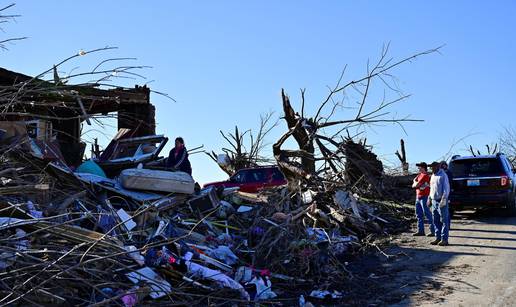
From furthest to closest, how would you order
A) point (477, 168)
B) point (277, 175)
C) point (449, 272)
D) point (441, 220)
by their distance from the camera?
point (277, 175)
point (477, 168)
point (441, 220)
point (449, 272)

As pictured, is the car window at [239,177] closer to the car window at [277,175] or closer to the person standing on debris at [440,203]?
the car window at [277,175]

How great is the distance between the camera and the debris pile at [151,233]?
5.19m

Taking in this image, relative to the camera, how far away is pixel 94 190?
364 inches

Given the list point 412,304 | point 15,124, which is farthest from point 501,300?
point 15,124

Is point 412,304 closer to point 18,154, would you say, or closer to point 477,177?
point 18,154

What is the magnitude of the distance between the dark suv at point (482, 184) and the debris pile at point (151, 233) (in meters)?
2.14

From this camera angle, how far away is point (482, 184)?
13.8 meters

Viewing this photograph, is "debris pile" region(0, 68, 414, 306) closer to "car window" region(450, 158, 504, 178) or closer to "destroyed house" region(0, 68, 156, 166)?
"destroyed house" region(0, 68, 156, 166)

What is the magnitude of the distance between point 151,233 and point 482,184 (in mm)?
9150

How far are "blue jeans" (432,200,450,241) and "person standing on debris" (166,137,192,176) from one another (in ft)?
16.4

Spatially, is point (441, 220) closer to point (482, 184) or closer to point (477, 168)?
point (482, 184)

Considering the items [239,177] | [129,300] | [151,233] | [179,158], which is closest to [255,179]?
[239,177]

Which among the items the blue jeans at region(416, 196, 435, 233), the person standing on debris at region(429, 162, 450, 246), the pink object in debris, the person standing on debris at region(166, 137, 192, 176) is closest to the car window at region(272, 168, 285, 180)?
the person standing on debris at region(166, 137, 192, 176)

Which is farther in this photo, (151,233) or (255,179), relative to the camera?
(255,179)
